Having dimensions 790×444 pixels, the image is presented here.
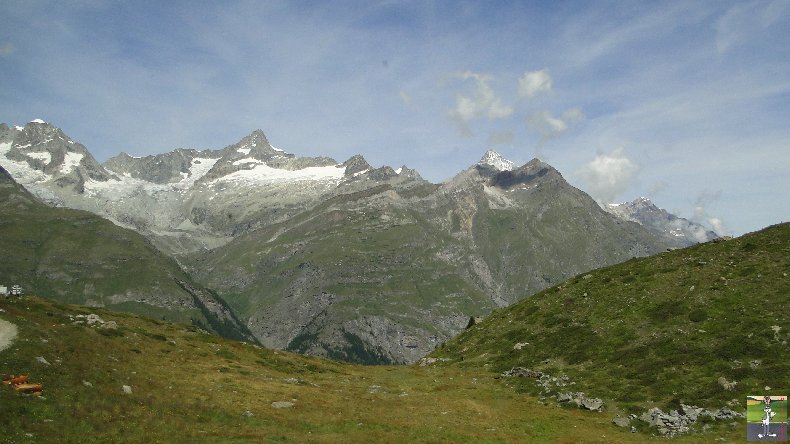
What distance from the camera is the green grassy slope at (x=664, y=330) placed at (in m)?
53.9

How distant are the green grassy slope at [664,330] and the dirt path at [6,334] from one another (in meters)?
50.9

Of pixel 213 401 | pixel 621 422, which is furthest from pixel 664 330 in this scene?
pixel 213 401

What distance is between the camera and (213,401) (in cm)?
4669

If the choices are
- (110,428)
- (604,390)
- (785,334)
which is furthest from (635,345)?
(110,428)

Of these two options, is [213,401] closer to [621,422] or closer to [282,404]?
[282,404]

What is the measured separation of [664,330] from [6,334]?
68.0 m

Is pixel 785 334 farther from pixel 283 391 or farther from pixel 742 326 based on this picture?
pixel 283 391

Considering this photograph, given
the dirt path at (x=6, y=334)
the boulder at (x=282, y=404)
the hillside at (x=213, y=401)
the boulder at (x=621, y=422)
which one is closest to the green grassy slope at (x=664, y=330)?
the boulder at (x=621, y=422)

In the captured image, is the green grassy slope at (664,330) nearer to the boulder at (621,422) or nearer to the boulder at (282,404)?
→ the boulder at (621,422)

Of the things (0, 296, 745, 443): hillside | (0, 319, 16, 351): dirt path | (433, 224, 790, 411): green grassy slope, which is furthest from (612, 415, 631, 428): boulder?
(0, 319, 16, 351): dirt path

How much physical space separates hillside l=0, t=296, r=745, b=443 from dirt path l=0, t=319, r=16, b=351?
0.58 metres

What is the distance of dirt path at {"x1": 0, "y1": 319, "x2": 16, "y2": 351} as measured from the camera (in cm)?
4452

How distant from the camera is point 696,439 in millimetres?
43938

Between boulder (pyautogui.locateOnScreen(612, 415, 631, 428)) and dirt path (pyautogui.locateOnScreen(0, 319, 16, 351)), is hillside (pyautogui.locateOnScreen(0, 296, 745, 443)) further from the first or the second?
boulder (pyautogui.locateOnScreen(612, 415, 631, 428))
